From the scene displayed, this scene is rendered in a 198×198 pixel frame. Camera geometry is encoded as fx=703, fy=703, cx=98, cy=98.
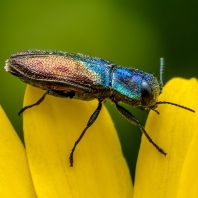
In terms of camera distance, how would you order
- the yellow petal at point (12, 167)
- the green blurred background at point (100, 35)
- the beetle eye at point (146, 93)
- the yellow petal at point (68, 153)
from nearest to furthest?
the yellow petal at point (12, 167) < the yellow petal at point (68, 153) < the beetle eye at point (146, 93) < the green blurred background at point (100, 35)

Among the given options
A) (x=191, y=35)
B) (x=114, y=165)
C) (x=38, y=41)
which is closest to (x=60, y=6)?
(x=38, y=41)

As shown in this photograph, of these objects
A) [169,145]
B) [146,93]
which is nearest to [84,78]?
[146,93]

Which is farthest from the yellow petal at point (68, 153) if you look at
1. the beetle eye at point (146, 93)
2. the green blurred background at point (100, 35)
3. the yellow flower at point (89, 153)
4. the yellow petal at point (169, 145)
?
the green blurred background at point (100, 35)

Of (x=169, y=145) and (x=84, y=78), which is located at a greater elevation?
(x=84, y=78)

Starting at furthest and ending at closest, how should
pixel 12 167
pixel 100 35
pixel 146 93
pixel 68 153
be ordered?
1. pixel 100 35
2. pixel 146 93
3. pixel 68 153
4. pixel 12 167

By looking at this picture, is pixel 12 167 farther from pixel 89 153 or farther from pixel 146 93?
pixel 146 93

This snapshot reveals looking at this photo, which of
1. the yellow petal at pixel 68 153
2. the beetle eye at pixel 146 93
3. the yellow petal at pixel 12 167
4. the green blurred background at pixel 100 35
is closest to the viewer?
the yellow petal at pixel 12 167

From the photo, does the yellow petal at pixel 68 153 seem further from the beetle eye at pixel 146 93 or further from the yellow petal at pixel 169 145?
the beetle eye at pixel 146 93

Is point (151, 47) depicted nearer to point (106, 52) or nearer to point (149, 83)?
point (106, 52)
